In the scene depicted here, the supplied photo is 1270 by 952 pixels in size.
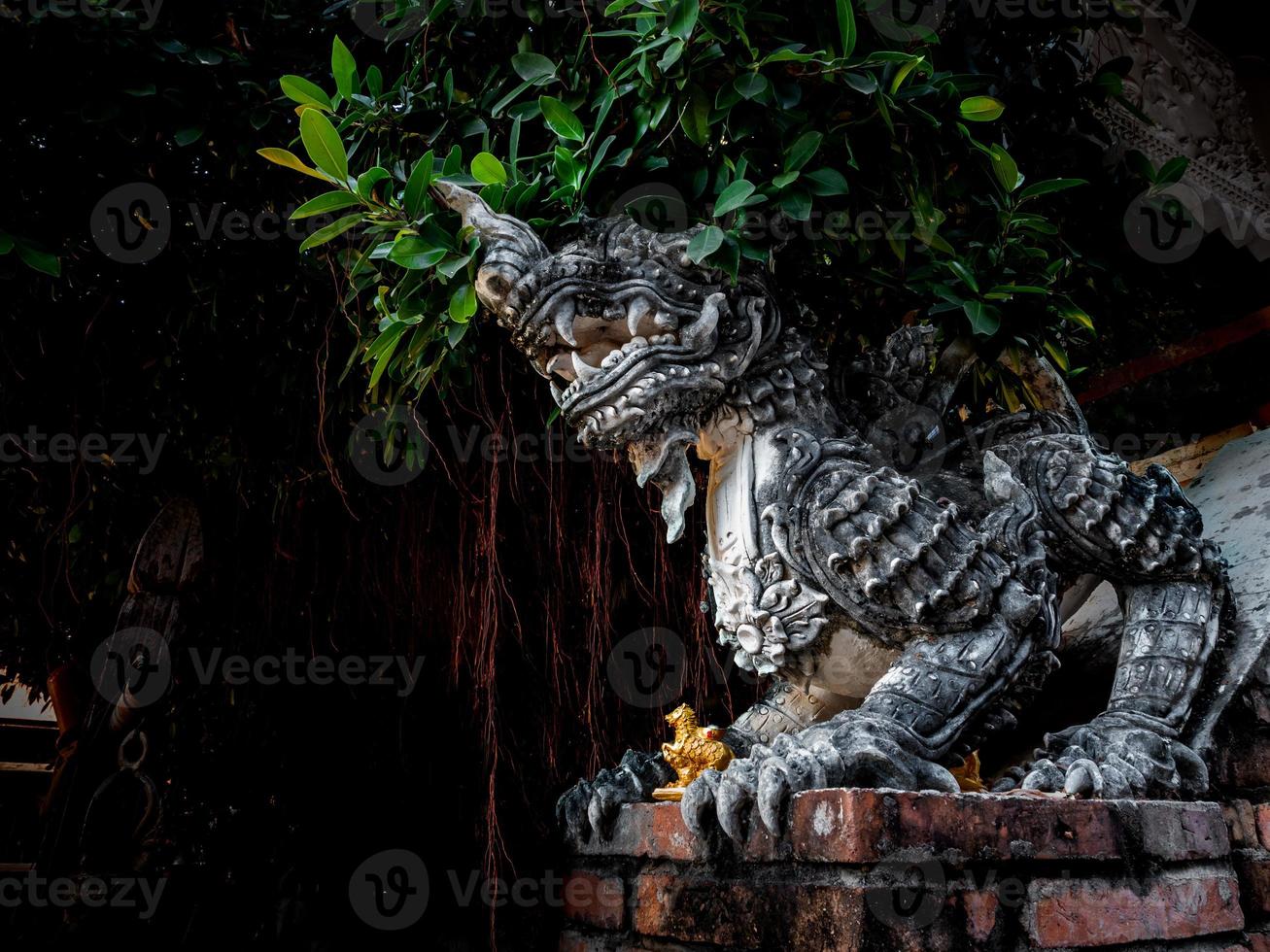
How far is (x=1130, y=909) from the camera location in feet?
4.32

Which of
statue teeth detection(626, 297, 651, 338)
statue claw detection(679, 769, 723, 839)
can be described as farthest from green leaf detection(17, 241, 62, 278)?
statue claw detection(679, 769, 723, 839)

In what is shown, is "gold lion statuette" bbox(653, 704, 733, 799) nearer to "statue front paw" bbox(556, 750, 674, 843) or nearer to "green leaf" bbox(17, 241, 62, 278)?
"statue front paw" bbox(556, 750, 674, 843)

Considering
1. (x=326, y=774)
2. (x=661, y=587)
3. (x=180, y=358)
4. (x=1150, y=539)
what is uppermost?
(x=180, y=358)

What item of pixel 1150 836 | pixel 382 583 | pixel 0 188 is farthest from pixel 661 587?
pixel 0 188

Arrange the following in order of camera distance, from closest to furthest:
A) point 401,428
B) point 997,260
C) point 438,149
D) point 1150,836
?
point 1150,836
point 997,260
point 438,149
point 401,428

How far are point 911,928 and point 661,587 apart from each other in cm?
205

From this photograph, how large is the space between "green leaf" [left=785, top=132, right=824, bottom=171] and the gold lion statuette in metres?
1.04

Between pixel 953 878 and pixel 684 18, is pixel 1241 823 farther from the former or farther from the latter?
pixel 684 18

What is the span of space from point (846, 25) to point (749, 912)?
146cm

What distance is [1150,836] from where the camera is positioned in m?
1.38

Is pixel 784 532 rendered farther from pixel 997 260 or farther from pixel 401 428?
pixel 401 428

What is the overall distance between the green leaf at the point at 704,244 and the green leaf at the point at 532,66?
0.53 m

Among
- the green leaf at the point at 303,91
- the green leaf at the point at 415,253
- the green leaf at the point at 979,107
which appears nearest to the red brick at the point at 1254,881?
the green leaf at the point at 979,107

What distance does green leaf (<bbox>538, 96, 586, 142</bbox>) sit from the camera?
1729 millimetres
